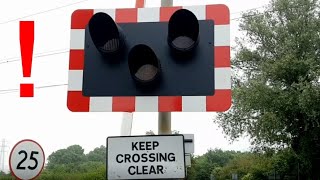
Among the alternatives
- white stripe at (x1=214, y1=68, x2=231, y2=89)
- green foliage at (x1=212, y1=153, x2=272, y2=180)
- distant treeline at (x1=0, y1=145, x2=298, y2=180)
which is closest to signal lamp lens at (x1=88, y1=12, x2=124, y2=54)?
white stripe at (x1=214, y1=68, x2=231, y2=89)

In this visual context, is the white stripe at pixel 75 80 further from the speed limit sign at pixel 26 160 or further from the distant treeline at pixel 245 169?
the distant treeline at pixel 245 169

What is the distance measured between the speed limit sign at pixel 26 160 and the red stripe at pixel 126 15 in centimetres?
472

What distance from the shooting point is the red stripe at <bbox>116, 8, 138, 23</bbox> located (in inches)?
140

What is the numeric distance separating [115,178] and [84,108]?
56 centimetres

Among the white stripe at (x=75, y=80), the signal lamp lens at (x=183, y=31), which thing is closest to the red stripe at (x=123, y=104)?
the white stripe at (x=75, y=80)

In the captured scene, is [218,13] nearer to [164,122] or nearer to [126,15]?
[126,15]

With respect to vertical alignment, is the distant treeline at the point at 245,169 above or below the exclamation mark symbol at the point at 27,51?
below

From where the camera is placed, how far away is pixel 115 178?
10.5 feet

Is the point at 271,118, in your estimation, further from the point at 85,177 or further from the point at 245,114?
the point at 85,177

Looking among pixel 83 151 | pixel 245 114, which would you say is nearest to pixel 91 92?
pixel 245 114

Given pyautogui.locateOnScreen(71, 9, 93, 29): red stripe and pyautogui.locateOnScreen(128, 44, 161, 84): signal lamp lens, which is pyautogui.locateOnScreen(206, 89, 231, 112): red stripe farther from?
pyautogui.locateOnScreen(71, 9, 93, 29): red stripe

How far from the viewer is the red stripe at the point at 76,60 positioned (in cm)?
351

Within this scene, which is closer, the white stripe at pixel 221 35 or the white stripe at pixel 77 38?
the white stripe at pixel 221 35

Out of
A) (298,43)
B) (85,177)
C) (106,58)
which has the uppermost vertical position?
(298,43)
